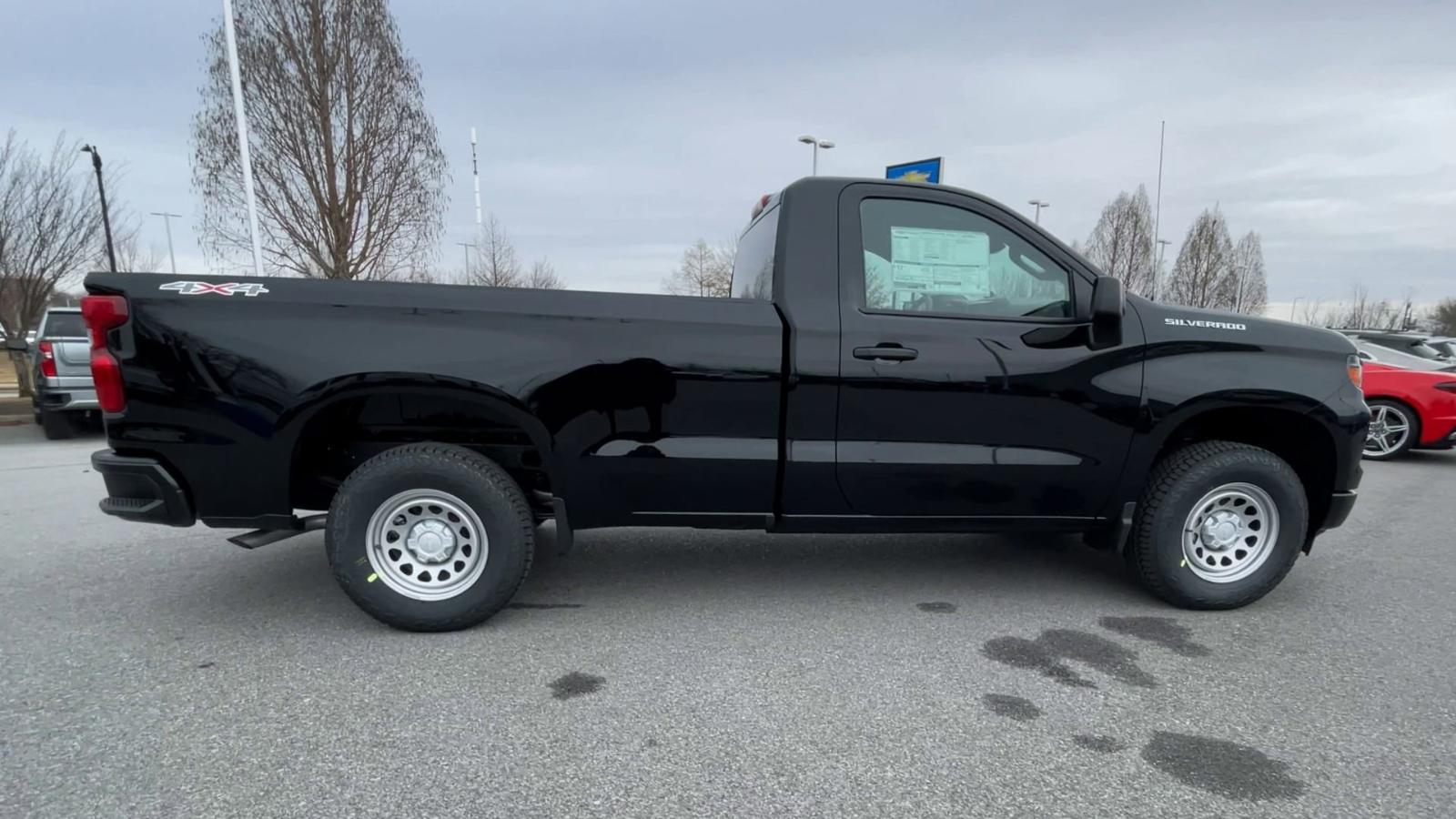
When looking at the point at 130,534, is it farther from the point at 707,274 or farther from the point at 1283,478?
the point at 707,274

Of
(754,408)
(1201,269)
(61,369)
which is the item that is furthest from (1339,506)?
(1201,269)

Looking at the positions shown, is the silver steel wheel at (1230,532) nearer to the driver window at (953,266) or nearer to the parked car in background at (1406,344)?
the driver window at (953,266)

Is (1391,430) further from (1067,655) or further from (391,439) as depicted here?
(391,439)

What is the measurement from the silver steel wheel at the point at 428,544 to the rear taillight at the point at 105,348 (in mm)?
1123

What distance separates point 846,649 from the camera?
3.14 meters

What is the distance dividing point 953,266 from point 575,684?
243cm

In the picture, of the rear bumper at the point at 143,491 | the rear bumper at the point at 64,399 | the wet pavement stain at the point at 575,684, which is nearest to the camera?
the wet pavement stain at the point at 575,684

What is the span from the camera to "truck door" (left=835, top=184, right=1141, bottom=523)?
3307 mm

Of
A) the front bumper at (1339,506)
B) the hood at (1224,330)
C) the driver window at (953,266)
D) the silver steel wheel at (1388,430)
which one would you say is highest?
the driver window at (953,266)

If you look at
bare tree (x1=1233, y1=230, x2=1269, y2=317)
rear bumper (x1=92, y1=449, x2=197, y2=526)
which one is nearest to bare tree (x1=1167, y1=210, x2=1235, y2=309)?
bare tree (x1=1233, y1=230, x2=1269, y2=317)

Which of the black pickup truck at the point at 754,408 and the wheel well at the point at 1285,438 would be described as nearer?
the black pickup truck at the point at 754,408

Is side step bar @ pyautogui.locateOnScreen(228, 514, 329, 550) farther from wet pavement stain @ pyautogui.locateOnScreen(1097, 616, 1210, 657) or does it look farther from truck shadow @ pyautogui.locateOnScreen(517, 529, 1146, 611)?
wet pavement stain @ pyautogui.locateOnScreen(1097, 616, 1210, 657)

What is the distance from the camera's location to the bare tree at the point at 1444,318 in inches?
1945

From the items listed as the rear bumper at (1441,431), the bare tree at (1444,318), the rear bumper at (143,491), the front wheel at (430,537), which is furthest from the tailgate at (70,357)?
the bare tree at (1444,318)
